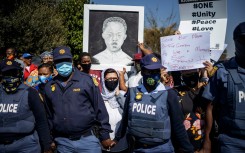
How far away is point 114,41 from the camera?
213 inches

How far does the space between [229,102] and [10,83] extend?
247cm

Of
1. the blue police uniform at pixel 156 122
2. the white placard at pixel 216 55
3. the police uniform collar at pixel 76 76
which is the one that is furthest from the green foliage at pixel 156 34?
the blue police uniform at pixel 156 122

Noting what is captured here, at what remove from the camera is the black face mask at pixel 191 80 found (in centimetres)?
417

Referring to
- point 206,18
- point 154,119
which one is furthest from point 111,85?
point 206,18

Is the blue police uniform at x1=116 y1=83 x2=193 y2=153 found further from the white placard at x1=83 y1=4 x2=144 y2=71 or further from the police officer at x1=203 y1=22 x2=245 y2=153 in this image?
the white placard at x1=83 y1=4 x2=144 y2=71

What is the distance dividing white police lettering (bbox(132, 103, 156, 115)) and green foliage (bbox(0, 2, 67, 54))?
13.8 metres

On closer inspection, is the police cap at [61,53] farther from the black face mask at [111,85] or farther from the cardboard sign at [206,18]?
the cardboard sign at [206,18]

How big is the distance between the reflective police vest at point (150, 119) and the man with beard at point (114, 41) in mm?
1964

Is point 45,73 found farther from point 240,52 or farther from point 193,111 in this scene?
point 240,52

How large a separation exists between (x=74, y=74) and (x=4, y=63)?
0.86 m

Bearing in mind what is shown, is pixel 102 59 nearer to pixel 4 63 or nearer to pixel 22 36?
pixel 4 63

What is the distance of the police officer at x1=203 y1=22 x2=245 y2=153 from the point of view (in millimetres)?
2855

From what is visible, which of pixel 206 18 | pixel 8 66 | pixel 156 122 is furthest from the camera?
pixel 206 18

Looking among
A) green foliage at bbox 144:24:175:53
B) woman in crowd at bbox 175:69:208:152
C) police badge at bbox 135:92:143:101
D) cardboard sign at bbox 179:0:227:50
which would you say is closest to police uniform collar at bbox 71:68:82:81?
police badge at bbox 135:92:143:101
